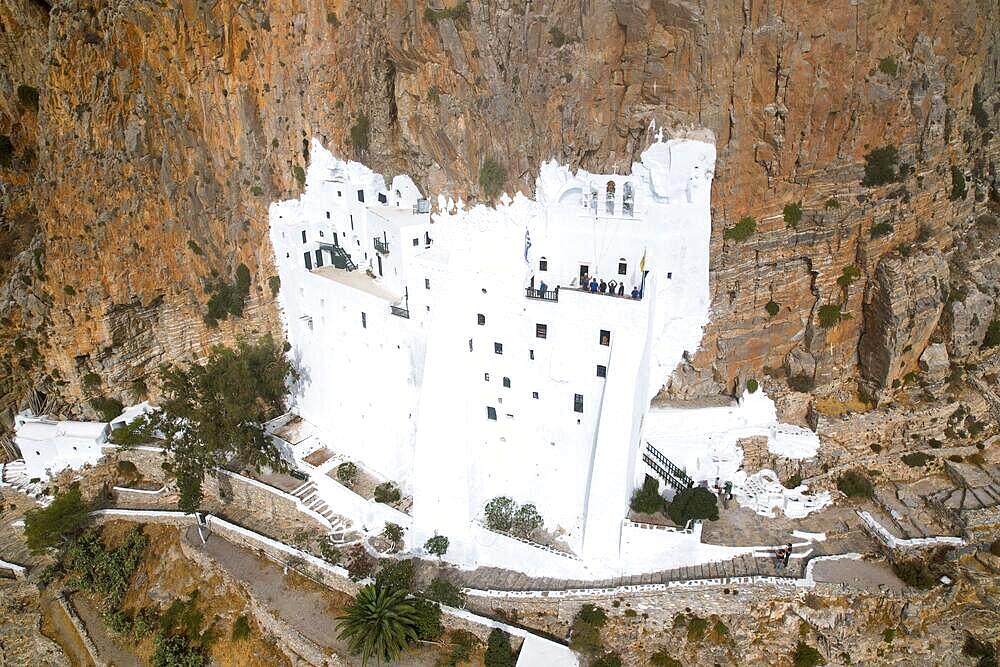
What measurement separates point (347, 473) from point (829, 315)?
22.0 meters

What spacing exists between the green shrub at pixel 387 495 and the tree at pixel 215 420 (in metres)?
5.88

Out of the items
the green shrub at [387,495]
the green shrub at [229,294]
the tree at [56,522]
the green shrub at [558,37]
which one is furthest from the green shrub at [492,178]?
the tree at [56,522]

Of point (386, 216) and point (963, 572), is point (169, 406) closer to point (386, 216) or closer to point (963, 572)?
point (386, 216)

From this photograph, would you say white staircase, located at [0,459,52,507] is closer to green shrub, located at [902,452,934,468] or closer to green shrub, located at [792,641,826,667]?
green shrub, located at [792,641,826,667]

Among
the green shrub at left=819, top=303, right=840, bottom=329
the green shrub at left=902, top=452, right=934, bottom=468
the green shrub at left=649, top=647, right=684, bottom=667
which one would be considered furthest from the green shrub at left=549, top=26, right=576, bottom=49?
the green shrub at left=649, top=647, right=684, bottom=667

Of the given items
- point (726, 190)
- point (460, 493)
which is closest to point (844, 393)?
point (726, 190)

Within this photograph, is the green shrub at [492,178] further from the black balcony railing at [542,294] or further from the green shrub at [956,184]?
the green shrub at [956,184]

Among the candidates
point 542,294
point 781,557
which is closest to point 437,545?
point 542,294

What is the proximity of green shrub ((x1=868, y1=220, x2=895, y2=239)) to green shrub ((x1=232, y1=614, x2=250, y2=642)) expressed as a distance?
99.7ft

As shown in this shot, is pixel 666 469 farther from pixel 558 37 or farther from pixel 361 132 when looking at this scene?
pixel 361 132

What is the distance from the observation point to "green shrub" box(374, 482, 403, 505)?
1134 inches

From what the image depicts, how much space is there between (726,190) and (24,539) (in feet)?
123

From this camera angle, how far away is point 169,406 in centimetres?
3130

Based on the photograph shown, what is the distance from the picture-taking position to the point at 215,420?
30.8 meters
